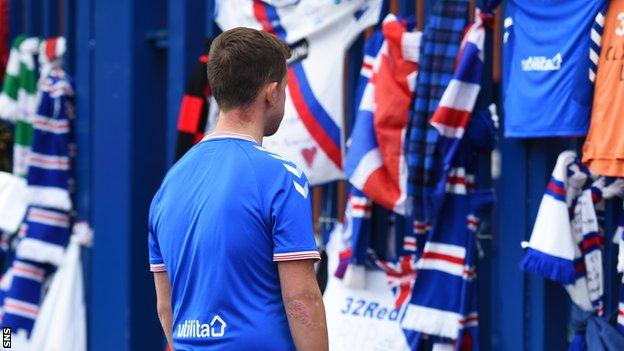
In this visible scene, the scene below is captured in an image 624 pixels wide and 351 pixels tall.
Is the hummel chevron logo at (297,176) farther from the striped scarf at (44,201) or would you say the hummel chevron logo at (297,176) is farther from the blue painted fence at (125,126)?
the striped scarf at (44,201)

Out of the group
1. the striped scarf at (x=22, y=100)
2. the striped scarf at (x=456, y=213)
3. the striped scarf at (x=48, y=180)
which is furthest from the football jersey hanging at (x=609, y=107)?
the striped scarf at (x=22, y=100)

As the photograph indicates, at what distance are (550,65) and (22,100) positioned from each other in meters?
3.57

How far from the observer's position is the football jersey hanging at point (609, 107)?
3.81 m

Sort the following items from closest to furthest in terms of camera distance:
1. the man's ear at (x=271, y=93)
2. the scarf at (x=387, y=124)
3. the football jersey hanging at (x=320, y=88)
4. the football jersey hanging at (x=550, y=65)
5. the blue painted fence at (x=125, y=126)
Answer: the man's ear at (x=271, y=93) → the football jersey hanging at (x=550, y=65) → the scarf at (x=387, y=124) → the football jersey hanging at (x=320, y=88) → the blue painted fence at (x=125, y=126)

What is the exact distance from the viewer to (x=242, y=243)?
2.79 metres

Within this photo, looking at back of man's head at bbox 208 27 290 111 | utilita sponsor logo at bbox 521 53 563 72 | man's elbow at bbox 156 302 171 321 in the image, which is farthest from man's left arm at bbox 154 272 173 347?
utilita sponsor logo at bbox 521 53 563 72

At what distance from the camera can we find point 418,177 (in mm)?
4395

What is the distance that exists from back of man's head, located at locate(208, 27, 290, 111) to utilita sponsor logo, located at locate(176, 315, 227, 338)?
1.92 ft

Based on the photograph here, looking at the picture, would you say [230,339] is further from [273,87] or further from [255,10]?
[255,10]

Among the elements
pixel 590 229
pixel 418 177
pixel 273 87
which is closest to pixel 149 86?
pixel 418 177

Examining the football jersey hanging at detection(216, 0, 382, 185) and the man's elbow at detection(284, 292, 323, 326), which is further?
the football jersey hanging at detection(216, 0, 382, 185)

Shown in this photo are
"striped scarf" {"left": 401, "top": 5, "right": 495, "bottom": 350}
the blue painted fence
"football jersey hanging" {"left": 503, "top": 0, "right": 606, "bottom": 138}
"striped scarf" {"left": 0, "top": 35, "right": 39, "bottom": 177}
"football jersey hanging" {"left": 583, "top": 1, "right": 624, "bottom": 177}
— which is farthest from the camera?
"striped scarf" {"left": 0, "top": 35, "right": 39, "bottom": 177}

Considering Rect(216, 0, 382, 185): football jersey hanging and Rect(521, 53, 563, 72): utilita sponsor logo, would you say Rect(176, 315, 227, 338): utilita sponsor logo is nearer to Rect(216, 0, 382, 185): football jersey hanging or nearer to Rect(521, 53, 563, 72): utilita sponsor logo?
Rect(521, 53, 563, 72): utilita sponsor logo

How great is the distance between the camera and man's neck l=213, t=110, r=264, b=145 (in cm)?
292
